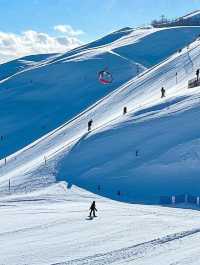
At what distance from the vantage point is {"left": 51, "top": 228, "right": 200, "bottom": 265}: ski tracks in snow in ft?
69.3

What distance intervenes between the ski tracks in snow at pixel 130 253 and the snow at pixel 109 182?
39 millimetres

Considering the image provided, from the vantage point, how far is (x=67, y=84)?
3386 inches

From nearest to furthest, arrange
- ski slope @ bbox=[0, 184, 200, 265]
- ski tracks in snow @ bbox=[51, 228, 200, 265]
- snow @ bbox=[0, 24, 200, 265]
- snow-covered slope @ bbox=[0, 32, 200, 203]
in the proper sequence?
ski tracks in snow @ bbox=[51, 228, 200, 265] → ski slope @ bbox=[0, 184, 200, 265] → snow @ bbox=[0, 24, 200, 265] → snow-covered slope @ bbox=[0, 32, 200, 203]

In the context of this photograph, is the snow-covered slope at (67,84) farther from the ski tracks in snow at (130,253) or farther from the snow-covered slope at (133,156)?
the ski tracks in snow at (130,253)

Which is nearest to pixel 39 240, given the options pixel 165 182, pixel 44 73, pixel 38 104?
pixel 165 182

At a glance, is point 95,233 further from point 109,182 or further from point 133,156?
point 133,156

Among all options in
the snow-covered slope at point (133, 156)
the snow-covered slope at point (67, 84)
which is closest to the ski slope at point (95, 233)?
the snow-covered slope at point (133, 156)

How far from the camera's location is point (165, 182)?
36.8 metres

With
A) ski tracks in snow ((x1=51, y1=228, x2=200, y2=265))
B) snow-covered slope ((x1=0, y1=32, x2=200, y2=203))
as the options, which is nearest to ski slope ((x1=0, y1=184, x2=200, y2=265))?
ski tracks in snow ((x1=51, y1=228, x2=200, y2=265))

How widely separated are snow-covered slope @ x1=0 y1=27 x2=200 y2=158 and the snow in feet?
1.53

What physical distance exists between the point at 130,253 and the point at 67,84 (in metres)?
65.3

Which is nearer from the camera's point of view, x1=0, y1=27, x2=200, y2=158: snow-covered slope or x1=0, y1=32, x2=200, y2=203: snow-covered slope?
x1=0, y1=32, x2=200, y2=203: snow-covered slope

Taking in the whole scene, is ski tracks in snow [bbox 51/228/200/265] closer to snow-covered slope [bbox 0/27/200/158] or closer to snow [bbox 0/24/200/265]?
snow [bbox 0/24/200/265]

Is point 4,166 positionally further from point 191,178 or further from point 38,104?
point 38,104
